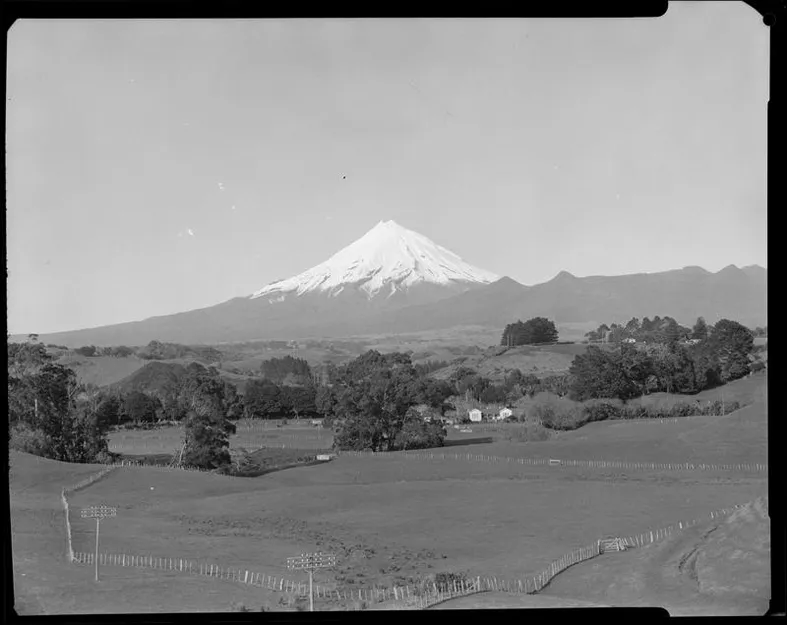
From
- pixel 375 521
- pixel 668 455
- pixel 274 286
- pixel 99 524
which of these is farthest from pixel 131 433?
pixel 668 455

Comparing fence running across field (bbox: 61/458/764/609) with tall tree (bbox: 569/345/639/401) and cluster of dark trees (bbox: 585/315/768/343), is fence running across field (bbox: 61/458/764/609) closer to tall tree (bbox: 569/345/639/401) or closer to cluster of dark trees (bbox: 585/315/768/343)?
tall tree (bbox: 569/345/639/401)

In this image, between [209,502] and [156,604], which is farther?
[209,502]

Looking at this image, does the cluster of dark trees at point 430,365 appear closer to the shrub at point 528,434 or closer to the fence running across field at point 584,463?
the fence running across field at point 584,463

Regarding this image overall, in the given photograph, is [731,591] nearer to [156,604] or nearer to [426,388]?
[426,388]

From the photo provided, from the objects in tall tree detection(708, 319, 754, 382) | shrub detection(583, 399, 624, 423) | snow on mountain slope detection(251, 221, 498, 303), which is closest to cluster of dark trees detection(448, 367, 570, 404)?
shrub detection(583, 399, 624, 423)

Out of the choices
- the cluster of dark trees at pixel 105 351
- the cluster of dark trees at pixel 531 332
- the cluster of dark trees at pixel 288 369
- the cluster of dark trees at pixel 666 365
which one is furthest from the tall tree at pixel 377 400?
the cluster of dark trees at pixel 105 351

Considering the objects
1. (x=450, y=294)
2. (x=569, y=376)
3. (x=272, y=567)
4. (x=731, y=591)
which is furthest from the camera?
(x=569, y=376)

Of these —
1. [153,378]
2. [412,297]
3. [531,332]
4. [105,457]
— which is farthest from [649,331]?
[105,457]
